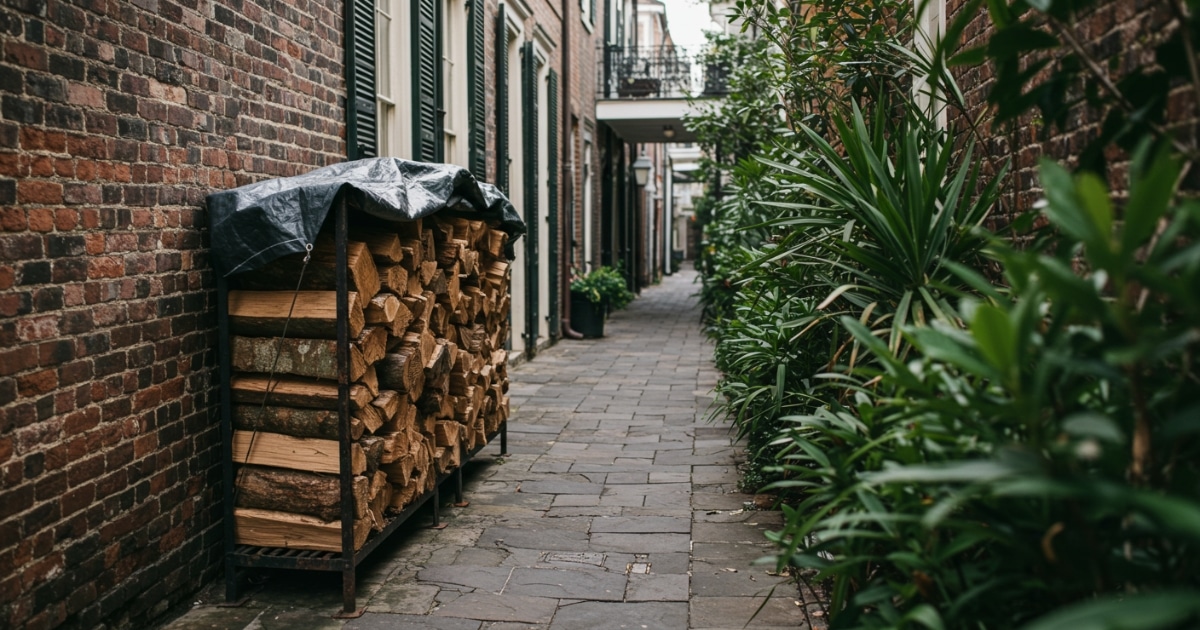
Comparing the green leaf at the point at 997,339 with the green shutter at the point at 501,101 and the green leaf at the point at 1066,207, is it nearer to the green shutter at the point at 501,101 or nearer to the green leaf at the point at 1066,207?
the green leaf at the point at 1066,207

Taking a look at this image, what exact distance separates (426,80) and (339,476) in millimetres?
4121

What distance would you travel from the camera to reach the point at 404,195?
386 cm

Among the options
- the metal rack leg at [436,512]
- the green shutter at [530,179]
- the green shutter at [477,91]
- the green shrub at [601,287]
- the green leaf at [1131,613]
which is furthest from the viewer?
the green shrub at [601,287]

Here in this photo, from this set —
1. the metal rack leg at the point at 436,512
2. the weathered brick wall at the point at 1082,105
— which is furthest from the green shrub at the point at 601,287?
the weathered brick wall at the point at 1082,105

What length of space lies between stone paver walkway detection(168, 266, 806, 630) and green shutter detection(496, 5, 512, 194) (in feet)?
10.2

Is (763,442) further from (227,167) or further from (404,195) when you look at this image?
(227,167)

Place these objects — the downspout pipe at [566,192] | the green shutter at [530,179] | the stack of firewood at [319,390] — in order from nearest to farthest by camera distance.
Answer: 1. the stack of firewood at [319,390]
2. the green shutter at [530,179]
3. the downspout pipe at [566,192]

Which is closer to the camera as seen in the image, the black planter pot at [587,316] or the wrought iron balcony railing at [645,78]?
the black planter pot at [587,316]

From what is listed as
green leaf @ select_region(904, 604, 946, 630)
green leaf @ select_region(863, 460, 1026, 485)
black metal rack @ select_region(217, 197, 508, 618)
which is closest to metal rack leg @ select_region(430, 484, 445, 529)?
black metal rack @ select_region(217, 197, 508, 618)

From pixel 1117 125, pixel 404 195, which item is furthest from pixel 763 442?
pixel 1117 125

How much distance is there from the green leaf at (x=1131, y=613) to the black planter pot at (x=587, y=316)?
1174cm

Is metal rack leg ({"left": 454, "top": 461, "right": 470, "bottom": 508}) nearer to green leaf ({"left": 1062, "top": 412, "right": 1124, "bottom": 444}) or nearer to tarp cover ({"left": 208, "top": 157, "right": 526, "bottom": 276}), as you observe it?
tarp cover ({"left": 208, "top": 157, "right": 526, "bottom": 276})

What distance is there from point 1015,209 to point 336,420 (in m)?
2.73

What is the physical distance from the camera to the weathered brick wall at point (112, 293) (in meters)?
2.79
